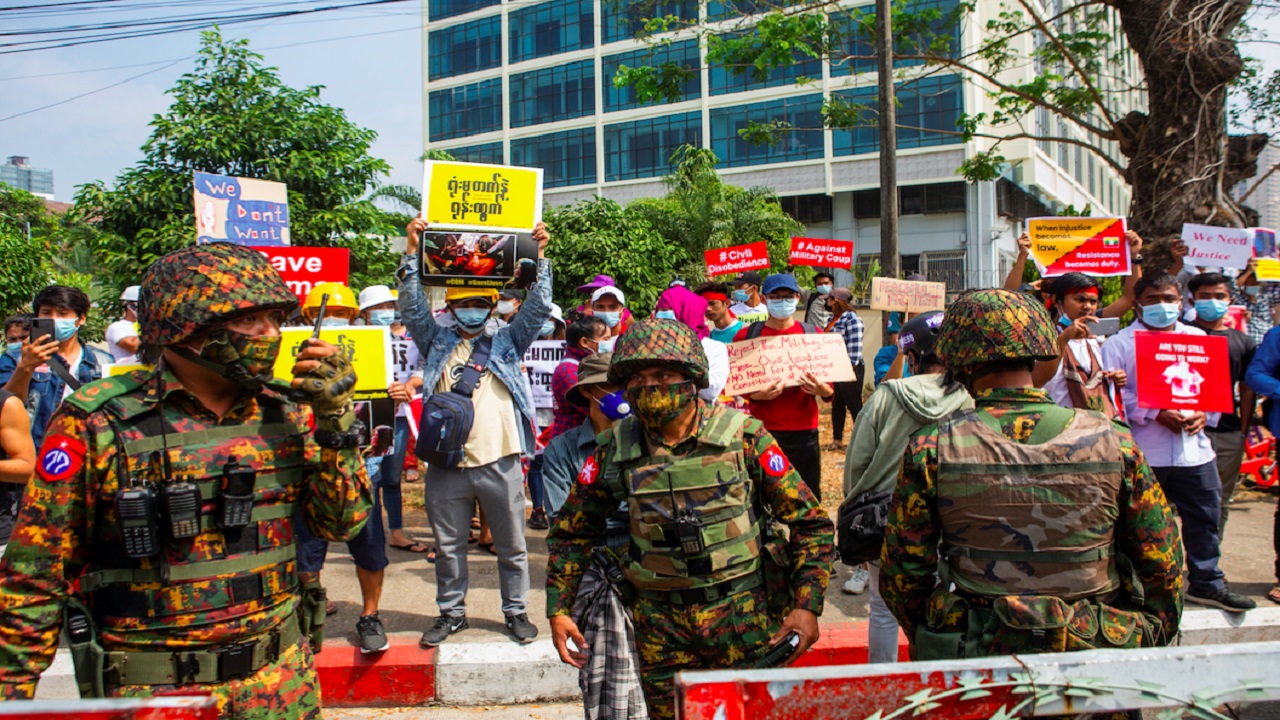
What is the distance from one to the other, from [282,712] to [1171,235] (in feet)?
28.7

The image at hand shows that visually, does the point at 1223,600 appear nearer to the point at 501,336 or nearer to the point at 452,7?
the point at 501,336

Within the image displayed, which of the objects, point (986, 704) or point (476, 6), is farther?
point (476, 6)

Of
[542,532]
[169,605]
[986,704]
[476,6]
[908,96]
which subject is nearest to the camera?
[986,704]

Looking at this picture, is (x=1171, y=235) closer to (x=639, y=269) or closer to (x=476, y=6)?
(x=639, y=269)

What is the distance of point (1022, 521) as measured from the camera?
90.4 inches

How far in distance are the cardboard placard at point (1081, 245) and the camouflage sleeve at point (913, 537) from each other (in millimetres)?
4801

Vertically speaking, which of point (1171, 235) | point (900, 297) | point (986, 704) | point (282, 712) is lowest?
point (282, 712)

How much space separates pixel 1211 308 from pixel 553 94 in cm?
4018

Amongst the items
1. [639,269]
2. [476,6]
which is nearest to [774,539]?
[639,269]

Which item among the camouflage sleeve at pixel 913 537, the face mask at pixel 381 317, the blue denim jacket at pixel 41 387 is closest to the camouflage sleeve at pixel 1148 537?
the camouflage sleeve at pixel 913 537

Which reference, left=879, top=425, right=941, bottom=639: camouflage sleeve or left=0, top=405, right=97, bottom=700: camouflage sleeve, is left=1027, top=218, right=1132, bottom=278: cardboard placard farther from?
left=0, top=405, right=97, bottom=700: camouflage sleeve

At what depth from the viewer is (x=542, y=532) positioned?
23.0 ft

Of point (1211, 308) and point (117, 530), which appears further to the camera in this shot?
point (1211, 308)

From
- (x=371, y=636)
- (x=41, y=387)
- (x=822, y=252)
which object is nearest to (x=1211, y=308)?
(x=371, y=636)
